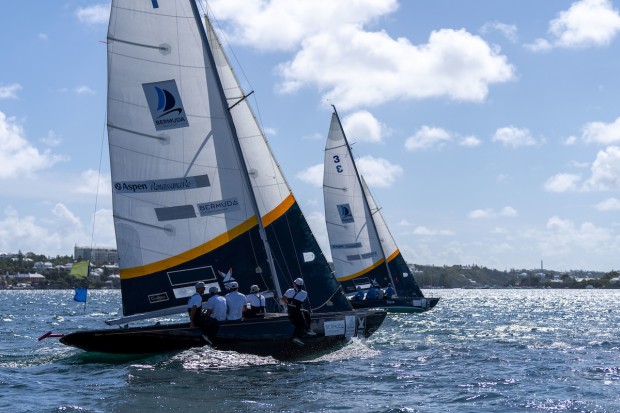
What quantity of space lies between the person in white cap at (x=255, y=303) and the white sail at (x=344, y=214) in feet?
76.8

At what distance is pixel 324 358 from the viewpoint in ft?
68.3

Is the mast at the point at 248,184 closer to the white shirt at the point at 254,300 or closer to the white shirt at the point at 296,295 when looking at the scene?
the white shirt at the point at 254,300

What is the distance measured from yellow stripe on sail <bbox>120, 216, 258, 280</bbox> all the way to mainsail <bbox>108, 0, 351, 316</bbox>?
0.02m

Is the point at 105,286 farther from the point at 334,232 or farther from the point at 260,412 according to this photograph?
the point at 260,412

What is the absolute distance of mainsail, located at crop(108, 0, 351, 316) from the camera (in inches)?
834

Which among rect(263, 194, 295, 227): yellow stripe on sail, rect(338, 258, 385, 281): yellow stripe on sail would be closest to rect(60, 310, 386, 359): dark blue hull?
rect(263, 194, 295, 227): yellow stripe on sail

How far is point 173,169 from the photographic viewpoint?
21500 mm

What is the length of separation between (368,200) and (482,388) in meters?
30.8

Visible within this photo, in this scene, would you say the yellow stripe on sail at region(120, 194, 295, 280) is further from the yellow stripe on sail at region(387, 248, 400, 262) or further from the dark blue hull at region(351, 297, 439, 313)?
the yellow stripe on sail at region(387, 248, 400, 262)

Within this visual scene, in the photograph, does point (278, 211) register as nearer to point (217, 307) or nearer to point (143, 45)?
point (217, 307)

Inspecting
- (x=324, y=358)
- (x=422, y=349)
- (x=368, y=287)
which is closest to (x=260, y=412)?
(x=324, y=358)

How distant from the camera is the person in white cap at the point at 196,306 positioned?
63.5ft

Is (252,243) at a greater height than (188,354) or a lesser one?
greater

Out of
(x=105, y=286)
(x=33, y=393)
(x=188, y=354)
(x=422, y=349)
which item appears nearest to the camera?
(x=33, y=393)
